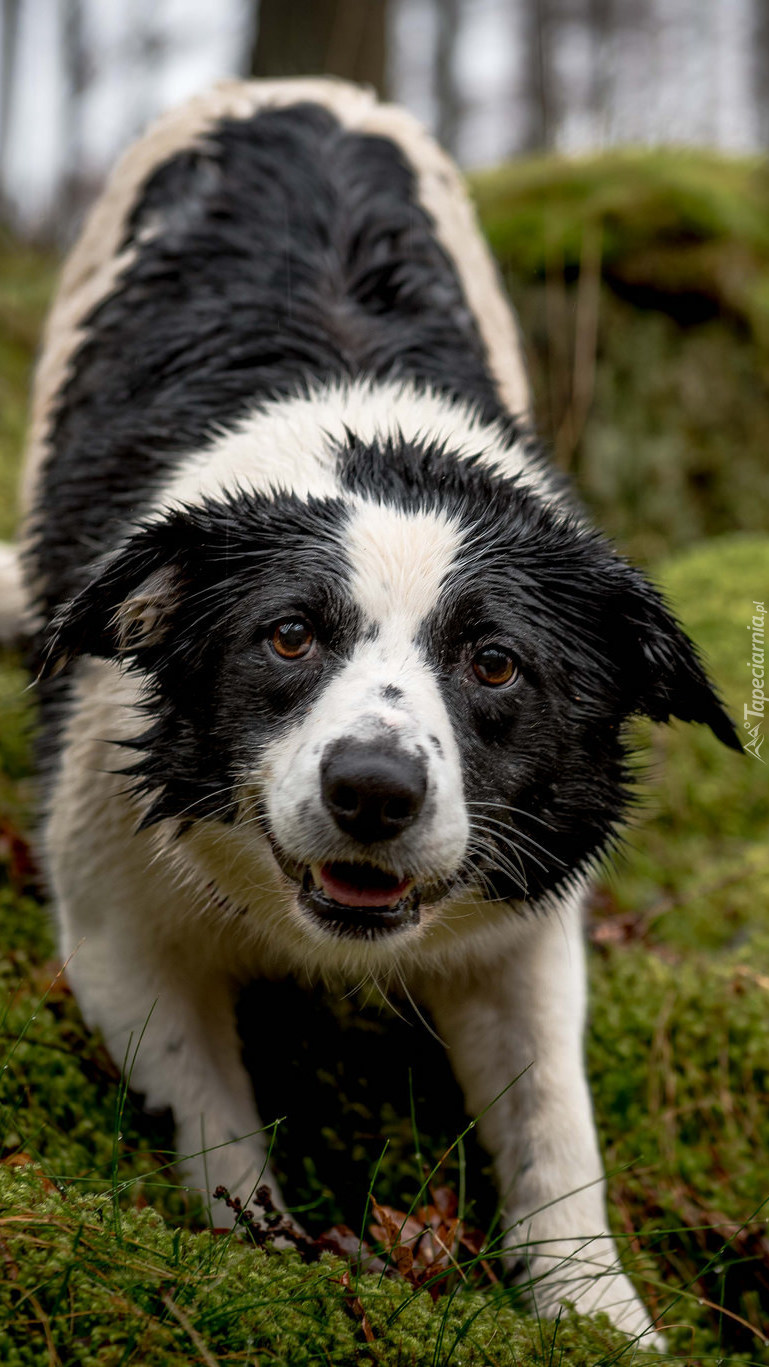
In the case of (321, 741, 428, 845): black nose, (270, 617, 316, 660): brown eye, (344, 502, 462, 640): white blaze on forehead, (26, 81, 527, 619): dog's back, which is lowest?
(321, 741, 428, 845): black nose

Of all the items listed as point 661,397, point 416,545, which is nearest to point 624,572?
point 416,545

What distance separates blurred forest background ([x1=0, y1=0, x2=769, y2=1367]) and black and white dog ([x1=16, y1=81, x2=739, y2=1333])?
0.18 m

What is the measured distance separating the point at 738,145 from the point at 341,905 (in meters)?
8.73

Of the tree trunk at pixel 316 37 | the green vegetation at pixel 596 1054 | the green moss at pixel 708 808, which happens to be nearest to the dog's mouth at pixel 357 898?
the green vegetation at pixel 596 1054

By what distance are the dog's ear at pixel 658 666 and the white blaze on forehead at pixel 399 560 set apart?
0.47m

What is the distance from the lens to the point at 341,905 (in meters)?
2.51

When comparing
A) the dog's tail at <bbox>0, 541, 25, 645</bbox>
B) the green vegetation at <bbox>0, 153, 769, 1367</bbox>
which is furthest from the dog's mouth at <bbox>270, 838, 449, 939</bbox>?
the dog's tail at <bbox>0, 541, 25, 645</bbox>

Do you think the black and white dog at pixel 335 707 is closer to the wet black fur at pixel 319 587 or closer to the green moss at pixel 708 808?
the wet black fur at pixel 319 587

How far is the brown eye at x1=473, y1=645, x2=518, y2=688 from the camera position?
260 centimetres

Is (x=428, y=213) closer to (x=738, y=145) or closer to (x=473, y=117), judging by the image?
(x=738, y=145)

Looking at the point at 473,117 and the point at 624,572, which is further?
the point at 473,117

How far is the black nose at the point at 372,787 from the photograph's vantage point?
2.24 meters

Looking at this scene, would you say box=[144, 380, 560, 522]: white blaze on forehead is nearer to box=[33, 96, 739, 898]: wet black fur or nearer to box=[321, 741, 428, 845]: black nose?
box=[33, 96, 739, 898]: wet black fur

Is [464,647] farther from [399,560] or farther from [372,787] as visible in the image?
[372,787]
